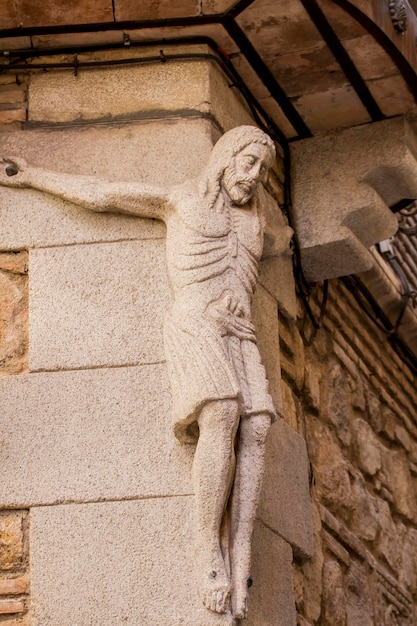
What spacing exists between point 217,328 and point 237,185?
57cm

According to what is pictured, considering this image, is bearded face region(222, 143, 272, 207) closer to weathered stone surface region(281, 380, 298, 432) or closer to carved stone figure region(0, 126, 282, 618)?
carved stone figure region(0, 126, 282, 618)

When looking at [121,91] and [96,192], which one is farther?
[121,91]

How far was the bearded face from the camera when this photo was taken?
4.70 m

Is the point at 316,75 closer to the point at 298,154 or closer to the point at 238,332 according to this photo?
the point at 298,154

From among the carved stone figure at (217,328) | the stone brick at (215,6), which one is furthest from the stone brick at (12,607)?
the stone brick at (215,6)

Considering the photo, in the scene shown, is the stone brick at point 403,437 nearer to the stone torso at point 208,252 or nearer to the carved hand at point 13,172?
the stone torso at point 208,252

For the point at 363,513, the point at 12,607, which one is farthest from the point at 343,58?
the point at 12,607

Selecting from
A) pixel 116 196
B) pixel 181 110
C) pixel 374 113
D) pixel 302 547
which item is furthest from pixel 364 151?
pixel 302 547

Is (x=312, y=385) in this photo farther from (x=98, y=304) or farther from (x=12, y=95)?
(x=12, y=95)

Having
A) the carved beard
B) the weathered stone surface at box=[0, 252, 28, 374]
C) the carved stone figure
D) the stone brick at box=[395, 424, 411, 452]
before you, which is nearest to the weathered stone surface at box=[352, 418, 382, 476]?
the stone brick at box=[395, 424, 411, 452]

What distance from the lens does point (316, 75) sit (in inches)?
212

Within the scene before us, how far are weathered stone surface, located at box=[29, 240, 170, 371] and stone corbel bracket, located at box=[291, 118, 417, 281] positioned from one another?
1052mm

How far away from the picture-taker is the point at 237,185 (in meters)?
4.70

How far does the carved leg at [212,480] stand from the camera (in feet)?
13.7
